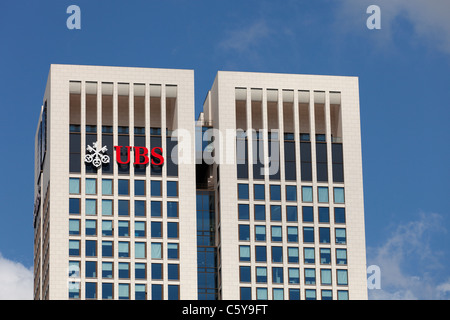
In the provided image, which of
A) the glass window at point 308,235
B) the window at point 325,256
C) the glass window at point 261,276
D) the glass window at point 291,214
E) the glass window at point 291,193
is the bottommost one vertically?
the glass window at point 261,276

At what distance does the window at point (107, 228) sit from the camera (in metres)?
135

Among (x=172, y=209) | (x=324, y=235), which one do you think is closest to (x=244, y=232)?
(x=172, y=209)

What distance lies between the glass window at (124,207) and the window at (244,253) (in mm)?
14596

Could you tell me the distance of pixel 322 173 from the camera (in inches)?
5595

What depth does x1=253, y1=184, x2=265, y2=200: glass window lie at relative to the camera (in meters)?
140

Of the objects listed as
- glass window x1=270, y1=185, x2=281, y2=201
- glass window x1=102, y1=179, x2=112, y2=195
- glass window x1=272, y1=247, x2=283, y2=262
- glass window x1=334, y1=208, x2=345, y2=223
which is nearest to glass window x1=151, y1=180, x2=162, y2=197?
glass window x1=102, y1=179, x2=112, y2=195

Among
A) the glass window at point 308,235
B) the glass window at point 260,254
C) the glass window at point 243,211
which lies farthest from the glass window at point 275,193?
the glass window at point 260,254

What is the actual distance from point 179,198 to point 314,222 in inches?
683

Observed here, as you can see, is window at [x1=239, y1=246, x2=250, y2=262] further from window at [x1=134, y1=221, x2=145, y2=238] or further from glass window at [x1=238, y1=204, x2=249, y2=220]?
window at [x1=134, y1=221, x2=145, y2=238]

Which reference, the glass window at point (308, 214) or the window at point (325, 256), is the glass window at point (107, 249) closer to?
the glass window at point (308, 214)

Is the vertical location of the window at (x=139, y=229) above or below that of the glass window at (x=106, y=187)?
below

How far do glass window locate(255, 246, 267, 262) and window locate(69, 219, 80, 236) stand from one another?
2197 cm

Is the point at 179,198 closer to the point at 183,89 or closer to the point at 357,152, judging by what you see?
the point at 183,89
